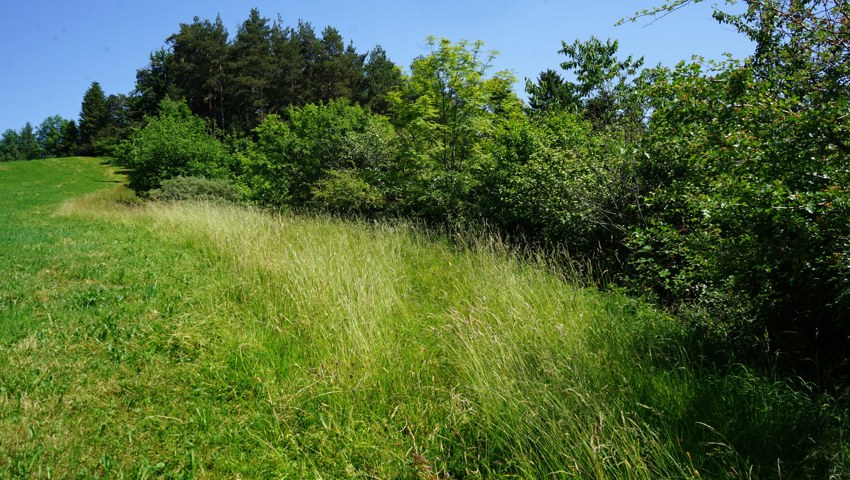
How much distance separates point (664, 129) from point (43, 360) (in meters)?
5.64

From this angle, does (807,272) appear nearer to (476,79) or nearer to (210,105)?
(476,79)

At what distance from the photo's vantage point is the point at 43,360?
147 inches

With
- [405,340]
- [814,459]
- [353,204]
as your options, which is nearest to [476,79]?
[353,204]

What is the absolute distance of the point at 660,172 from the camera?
657 centimetres

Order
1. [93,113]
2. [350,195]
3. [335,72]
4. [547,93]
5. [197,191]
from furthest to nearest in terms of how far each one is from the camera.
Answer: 1. [93,113]
2. [335,72]
3. [547,93]
4. [197,191]
5. [350,195]

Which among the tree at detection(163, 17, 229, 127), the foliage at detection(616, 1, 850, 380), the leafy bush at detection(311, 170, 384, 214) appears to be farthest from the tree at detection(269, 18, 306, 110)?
the foliage at detection(616, 1, 850, 380)

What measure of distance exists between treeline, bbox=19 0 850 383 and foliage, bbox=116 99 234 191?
13.3 feet

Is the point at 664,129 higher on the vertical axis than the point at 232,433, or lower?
higher

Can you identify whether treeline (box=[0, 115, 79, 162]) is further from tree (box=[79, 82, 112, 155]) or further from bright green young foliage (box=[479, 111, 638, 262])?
bright green young foliage (box=[479, 111, 638, 262])

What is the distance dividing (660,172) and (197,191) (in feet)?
59.8

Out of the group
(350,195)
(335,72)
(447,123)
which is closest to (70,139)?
(335,72)

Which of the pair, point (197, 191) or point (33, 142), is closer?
point (197, 191)

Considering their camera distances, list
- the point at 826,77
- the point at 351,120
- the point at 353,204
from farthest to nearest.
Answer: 1. the point at 351,120
2. the point at 353,204
3. the point at 826,77

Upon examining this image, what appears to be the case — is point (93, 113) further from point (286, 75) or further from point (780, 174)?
point (780, 174)
